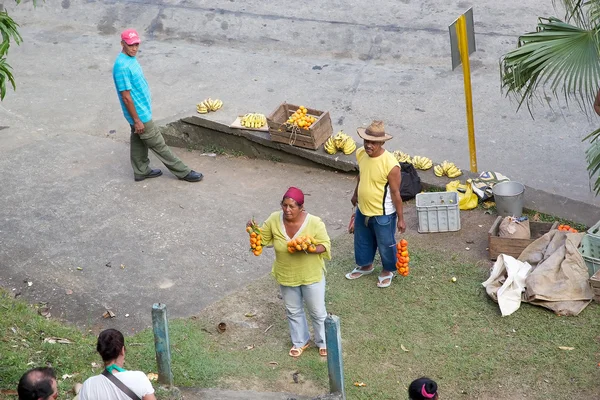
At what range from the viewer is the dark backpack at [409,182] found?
35.0 feet

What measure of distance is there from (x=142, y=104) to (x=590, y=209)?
5.49 meters

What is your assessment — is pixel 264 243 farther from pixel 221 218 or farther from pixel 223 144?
pixel 223 144

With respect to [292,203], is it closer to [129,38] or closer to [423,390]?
[423,390]

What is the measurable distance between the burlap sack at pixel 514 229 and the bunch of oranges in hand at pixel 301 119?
3.17m

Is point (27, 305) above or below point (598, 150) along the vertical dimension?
below

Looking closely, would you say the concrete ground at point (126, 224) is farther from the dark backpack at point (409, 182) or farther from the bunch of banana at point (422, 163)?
the bunch of banana at point (422, 163)

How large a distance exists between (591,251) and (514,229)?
2.93ft

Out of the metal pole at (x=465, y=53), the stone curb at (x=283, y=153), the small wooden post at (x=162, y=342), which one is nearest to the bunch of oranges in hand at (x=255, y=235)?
the small wooden post at (x=162, y=342)

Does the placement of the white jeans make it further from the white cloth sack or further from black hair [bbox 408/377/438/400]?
black hair [bbox 408/377/438/400]

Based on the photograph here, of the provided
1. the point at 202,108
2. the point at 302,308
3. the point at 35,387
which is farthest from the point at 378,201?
the point at 202,108

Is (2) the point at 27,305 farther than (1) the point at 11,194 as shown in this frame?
No

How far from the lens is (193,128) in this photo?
1264 cm

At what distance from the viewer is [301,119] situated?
37.9ft

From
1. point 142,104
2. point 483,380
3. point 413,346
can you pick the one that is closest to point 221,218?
point 142,104
